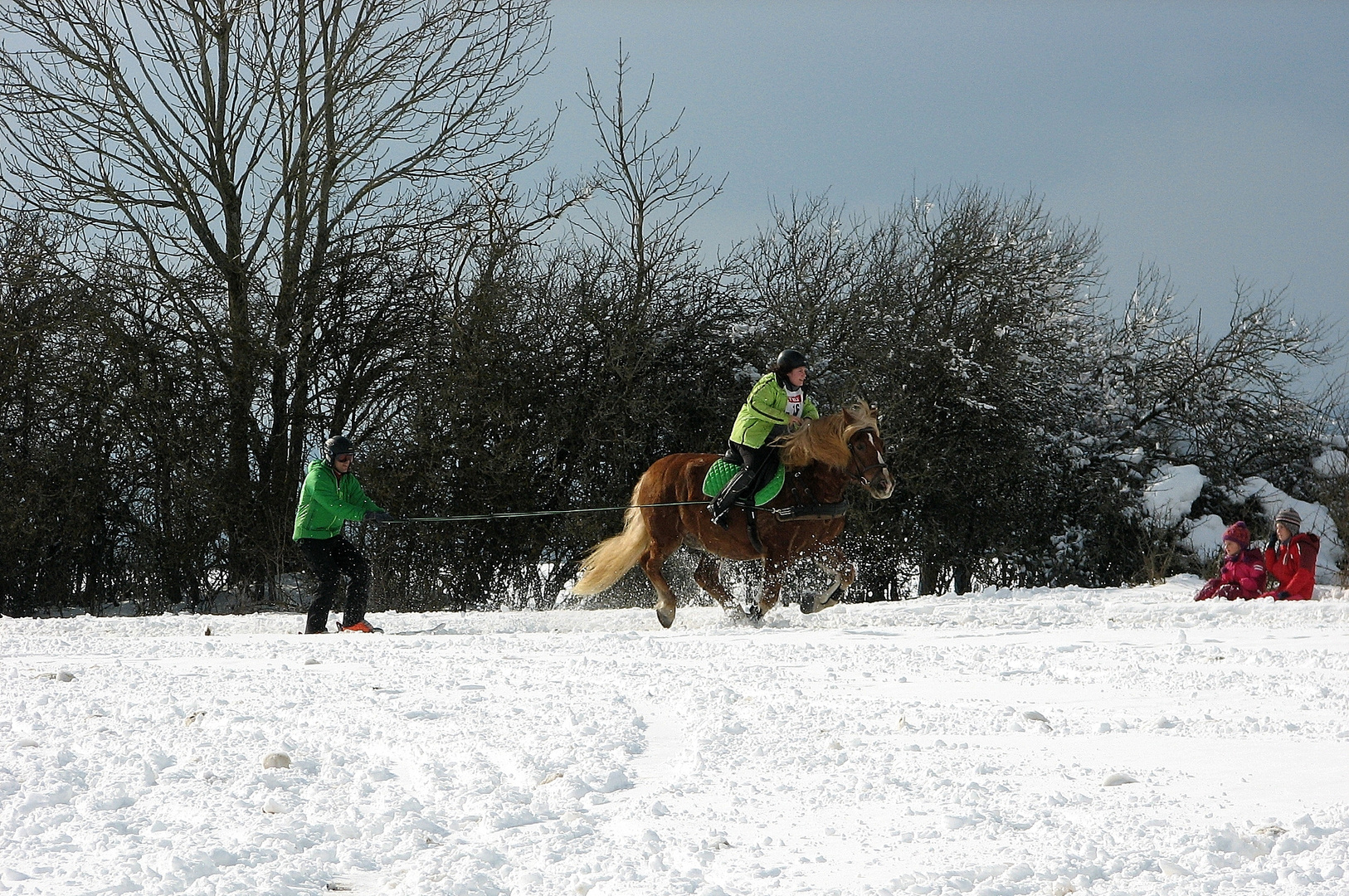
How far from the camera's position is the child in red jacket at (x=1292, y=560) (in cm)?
895

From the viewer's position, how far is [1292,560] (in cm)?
919

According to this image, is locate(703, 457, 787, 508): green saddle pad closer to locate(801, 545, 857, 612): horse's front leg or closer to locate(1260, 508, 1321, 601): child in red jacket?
locate(801, 545, 857, 612): horse's front leg

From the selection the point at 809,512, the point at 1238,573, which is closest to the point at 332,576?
the point at 809,512

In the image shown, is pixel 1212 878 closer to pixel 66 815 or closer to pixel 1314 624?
pixel 66 815

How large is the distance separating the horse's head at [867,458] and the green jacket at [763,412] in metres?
0.59

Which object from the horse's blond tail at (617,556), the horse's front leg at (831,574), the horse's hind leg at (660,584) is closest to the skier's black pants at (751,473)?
the horse's front leg at (831,574)

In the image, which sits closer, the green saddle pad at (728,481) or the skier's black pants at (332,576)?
the green saddle pad at (728,481)

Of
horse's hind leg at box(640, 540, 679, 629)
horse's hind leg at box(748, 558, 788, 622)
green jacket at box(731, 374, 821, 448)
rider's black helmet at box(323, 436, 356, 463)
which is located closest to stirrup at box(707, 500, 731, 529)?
horse's hind leg at box(748, 558, 788, 622)

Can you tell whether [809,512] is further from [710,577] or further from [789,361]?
[710,577]

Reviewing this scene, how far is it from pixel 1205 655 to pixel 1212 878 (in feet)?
12.5

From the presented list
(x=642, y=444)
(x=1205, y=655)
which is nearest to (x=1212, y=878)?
(x=1205, y=655)

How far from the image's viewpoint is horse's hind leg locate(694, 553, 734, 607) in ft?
34.2

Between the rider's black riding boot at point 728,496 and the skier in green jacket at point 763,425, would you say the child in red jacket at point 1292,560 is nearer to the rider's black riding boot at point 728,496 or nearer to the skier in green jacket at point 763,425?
the skier in green jacket at point 763,425

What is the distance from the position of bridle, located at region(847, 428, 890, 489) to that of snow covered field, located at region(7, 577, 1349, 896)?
9.31ft
